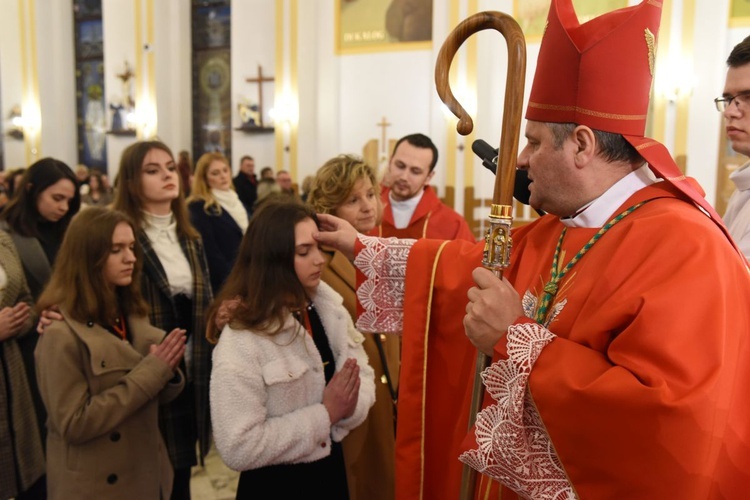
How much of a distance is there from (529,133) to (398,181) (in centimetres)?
256

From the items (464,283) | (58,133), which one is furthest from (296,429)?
(58,133)

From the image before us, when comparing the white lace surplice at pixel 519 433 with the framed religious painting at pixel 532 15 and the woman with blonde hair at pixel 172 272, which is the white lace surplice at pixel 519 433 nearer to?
the woman with blonde hair at pixel 172 272

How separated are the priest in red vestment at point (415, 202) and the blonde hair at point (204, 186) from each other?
125 cm

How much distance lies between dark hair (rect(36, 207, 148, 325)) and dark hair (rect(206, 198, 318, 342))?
17.9 inches

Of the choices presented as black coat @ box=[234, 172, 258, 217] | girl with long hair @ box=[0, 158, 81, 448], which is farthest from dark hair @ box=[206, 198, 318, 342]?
black coat @ box=[234, 172, 258, 217]

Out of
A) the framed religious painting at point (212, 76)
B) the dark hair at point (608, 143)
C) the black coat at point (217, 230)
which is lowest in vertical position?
the black coat at point (217, 230)

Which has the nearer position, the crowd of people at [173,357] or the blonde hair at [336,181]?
the crowd of people at [173,357]

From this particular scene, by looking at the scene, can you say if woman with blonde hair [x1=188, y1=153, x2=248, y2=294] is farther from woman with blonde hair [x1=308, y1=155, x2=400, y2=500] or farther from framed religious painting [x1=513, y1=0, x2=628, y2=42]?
framed religious painting [x1=513, y1=0, x2=628, y2=42]

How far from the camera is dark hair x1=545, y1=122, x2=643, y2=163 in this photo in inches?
53.1

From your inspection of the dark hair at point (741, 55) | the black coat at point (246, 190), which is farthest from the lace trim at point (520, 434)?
the black coat at point (246, 190)

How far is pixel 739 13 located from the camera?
874 cm

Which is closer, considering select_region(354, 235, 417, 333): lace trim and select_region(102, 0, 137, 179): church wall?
select_region(354, 235, 417, 333): lace trim

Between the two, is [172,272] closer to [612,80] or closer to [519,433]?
[519,433]

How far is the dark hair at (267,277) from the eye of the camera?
1950 millimetres
